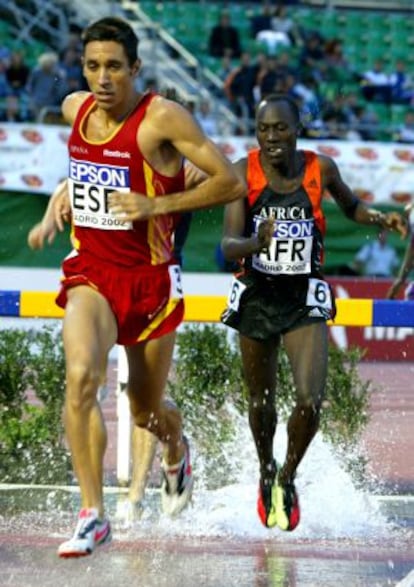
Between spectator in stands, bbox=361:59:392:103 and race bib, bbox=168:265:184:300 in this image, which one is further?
spectator in stands, bbox=361:59:392:103

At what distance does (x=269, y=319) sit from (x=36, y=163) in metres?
9.92

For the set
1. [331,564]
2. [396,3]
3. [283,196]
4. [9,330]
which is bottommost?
[331,564]

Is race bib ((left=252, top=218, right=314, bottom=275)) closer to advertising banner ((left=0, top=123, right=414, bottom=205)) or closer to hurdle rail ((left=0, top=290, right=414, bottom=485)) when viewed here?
hurdle rail ((left=0, top=290, right=414, bottom=485))

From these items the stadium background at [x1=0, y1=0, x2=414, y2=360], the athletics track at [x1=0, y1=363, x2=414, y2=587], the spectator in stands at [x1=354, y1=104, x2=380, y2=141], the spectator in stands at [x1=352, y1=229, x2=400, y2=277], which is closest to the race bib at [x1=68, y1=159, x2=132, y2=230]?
the athletics track at [x1=0, y1=363, x2=414, y2=587]

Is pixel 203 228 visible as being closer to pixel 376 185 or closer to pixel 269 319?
pixel 376 185

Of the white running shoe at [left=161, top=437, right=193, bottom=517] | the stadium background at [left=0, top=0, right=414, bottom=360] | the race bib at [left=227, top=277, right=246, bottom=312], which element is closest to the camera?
the race bib at [left=227, top=277, right=246, bottom=312]

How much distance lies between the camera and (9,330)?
9.91 metres

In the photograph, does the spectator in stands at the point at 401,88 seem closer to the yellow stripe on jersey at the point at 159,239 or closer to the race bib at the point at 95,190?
the yellow stripe on jersey at the point at 159,239

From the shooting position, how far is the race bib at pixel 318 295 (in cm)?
789

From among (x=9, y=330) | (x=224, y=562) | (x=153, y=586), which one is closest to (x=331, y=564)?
(x=224, y=562)

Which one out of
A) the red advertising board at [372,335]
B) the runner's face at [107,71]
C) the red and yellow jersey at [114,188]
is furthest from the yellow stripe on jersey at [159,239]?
the red advertising board at [372,335]

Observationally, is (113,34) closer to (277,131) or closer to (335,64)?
(277,131)

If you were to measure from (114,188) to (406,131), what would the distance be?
13673 millimetres

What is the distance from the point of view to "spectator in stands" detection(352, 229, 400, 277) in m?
18.9
